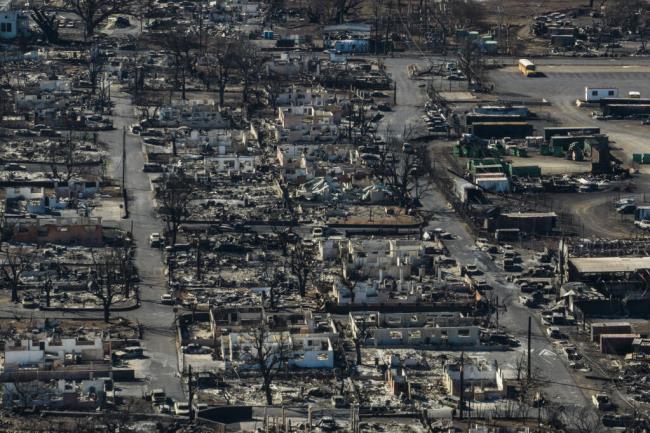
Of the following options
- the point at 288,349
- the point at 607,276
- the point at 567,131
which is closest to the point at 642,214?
the point at 607,276

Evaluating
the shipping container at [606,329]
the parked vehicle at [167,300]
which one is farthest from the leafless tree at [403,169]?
the shipping container at [606,329]

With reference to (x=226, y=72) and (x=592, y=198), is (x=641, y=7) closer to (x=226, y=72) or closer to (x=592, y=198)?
(x=226, y=72)

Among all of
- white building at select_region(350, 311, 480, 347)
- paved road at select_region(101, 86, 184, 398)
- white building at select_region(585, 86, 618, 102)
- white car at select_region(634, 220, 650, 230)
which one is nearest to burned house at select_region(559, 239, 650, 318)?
white building at select_region(350, 311, 480, 347)

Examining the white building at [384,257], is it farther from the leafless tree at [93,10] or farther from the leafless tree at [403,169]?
the leafless tree at [93,10]

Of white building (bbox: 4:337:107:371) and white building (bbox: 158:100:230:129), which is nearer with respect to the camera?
white building (bbox: 4:337:107:371)

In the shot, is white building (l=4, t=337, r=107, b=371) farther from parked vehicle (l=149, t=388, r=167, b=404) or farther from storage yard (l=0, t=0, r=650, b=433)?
A: parked vehicle (l=149, t=388, r=167, b=404)

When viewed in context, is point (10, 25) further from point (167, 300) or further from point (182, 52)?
point (167, 300)

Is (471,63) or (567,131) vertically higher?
(471,63)
